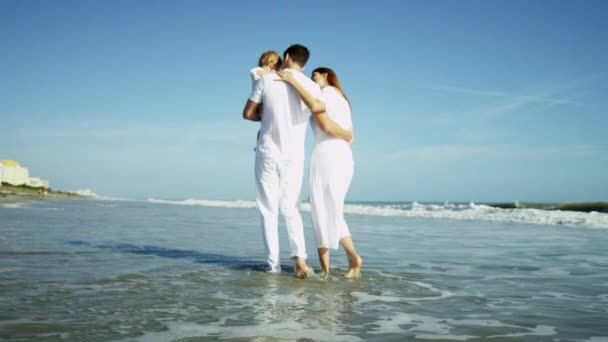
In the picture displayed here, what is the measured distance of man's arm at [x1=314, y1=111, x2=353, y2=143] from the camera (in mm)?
5230

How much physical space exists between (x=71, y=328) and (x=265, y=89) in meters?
3.09

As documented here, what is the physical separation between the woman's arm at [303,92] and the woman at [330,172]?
12 cm

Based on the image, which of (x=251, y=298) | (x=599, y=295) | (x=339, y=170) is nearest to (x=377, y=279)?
(x=339, y=170)

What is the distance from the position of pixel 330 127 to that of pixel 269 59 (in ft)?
3.30

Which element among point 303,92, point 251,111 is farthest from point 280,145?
point 303,92

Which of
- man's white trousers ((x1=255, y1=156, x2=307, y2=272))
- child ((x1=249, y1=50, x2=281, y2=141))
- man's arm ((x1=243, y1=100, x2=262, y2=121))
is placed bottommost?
man's white trousers ((x1=255, y1=156, x2=307, y2=272))

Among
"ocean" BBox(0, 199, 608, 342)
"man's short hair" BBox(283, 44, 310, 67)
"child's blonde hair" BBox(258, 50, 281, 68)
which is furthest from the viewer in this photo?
"child's blonde hair" BBox(258, 50, 281, 68)

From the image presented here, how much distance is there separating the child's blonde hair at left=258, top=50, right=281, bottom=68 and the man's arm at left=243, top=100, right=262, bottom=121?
0.47 meters

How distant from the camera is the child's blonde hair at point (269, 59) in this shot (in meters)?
5.43

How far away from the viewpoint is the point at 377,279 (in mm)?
4969

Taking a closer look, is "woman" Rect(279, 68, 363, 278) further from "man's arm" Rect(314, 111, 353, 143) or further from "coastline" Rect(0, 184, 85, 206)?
"coastline" Rect(0, 184, 85, 206)

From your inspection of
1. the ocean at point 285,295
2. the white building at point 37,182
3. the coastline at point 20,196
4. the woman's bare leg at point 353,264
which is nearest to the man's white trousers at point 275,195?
the ocean at point 285,295

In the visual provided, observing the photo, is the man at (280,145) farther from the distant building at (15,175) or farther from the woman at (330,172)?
the distant building at (15,175)

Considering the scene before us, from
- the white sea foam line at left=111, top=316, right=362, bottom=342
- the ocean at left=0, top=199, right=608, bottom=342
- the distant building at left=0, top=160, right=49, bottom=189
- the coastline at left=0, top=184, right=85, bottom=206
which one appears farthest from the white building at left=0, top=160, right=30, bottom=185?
the white sea foam line at left=111, top=316, right=362, bottom=342
